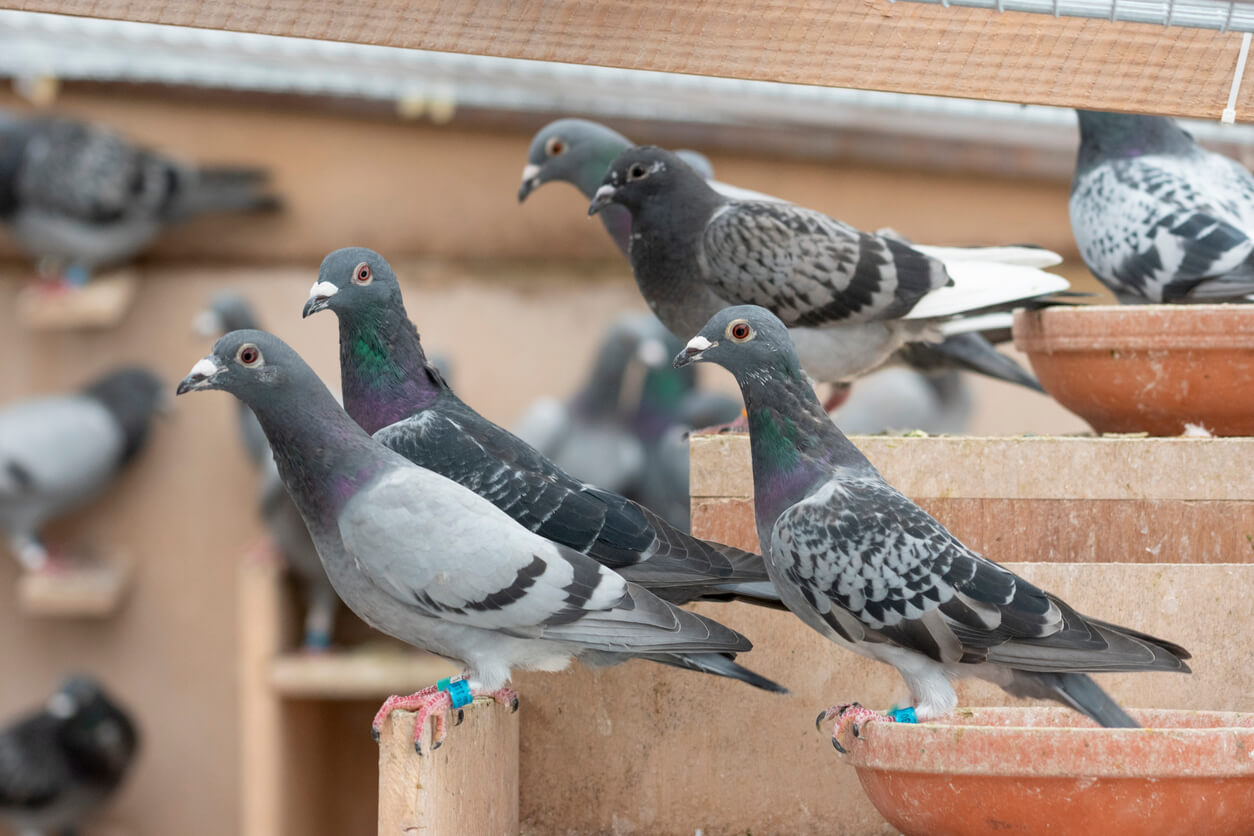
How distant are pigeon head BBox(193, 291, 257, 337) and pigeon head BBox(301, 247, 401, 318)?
3.04m

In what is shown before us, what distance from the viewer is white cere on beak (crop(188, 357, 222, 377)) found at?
2.39 m

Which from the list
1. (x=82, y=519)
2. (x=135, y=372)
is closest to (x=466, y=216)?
(x=135, y=372)

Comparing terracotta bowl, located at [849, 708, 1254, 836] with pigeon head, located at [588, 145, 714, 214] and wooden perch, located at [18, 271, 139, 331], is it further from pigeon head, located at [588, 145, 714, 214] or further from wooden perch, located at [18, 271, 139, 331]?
wooden perch, located at [18, 271, 139, 331]

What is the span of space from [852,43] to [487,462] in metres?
1.10

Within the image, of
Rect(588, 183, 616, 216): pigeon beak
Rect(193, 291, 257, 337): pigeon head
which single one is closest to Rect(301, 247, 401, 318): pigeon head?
Rect(588, 183, 616, 216): pigeon beak

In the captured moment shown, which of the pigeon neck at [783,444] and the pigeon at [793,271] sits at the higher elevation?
the pigeon at [793,271]

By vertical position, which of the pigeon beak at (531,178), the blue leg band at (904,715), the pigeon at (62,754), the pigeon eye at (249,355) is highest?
the pigeon beak at (531,178)

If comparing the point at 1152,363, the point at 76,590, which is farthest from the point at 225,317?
the point at 1152,363

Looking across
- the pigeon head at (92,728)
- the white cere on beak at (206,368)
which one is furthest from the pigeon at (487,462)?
the pigeon head at (92,728)

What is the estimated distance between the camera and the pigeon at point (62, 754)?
565 cm

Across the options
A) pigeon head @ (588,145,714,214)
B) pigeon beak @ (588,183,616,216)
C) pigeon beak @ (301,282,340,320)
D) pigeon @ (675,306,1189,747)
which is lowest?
pigeon @ (675,306,1189,747)

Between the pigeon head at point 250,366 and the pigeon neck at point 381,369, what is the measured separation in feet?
1.07

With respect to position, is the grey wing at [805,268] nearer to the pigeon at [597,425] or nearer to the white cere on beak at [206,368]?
the white cere on beak at [206,368]

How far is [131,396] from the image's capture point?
5859 mm
